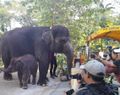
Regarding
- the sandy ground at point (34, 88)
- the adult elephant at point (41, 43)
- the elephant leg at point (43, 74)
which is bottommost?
the sandy ground at point (34, 88)

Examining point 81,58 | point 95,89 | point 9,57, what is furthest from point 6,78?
point 95,89

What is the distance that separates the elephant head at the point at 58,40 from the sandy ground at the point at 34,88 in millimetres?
831

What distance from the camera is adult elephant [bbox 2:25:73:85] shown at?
11430 millimetres

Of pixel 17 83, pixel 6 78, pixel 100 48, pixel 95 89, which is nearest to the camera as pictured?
pixel 95 89

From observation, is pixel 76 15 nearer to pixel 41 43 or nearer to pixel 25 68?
pixel 41 43

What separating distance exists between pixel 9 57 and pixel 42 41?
1.54m

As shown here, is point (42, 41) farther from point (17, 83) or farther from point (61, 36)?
point (17, 83)

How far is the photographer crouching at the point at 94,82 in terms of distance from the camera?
12.7 ft

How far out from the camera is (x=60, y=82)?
11.4 m

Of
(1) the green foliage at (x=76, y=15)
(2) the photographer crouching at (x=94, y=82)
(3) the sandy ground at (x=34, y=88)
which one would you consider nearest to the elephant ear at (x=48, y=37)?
(3) the sandy ground at (x=34, y=88)

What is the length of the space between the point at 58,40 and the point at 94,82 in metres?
7.71

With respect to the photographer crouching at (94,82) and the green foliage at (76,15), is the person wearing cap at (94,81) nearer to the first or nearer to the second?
the photographer crouching at (94,82)

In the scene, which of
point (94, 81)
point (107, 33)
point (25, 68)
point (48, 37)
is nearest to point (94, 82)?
point (94, 81)

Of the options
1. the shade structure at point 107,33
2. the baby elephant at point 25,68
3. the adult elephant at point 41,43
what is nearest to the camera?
the baby elephant at point 25,68
